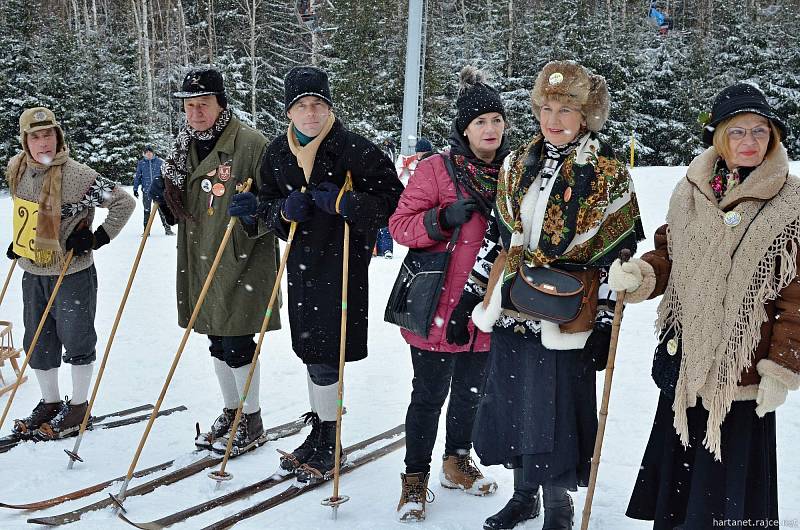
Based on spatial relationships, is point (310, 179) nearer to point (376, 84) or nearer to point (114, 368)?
point (114, 368)

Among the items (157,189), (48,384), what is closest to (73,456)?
(48,384)

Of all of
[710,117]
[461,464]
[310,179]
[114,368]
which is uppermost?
[710,117]

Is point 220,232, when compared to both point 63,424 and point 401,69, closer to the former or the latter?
point 63,424

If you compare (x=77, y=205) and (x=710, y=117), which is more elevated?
(x=710, y=117)

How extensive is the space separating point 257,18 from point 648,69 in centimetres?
1589

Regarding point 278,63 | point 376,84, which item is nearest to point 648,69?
point 376,84

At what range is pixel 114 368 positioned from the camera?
5652mm

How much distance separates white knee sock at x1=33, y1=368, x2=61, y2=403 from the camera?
14.1 feet

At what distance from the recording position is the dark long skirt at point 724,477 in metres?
2.40

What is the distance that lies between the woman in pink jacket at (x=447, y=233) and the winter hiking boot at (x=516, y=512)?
351mm

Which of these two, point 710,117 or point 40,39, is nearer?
point 710,117

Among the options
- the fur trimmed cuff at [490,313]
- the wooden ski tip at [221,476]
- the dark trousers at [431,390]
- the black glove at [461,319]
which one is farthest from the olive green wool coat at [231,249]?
the fur trimmed cuff at [490,313]

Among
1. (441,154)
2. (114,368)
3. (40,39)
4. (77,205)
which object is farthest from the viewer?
(40,39)

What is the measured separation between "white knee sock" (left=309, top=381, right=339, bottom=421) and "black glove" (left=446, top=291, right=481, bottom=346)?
1.00m
